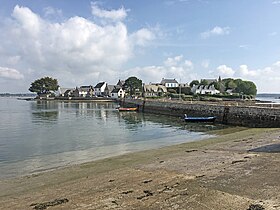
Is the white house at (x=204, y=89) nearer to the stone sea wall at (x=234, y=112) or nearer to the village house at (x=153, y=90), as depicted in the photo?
the village house at (x=153, y=90)

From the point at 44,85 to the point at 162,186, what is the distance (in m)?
159

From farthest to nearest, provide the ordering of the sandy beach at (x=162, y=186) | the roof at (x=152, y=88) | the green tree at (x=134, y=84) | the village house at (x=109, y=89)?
1. the village house at (x=109, y=89)
2. the roof at (x=152, y=88)
3. the green tree at (x=134, y=84)
4. the sandy beach at (x=162, y=186)

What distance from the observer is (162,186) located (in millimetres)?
8672

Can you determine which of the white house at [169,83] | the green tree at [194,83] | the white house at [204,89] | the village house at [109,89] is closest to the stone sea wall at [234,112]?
the white house at [204,89]

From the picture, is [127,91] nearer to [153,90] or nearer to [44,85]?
[153,90]

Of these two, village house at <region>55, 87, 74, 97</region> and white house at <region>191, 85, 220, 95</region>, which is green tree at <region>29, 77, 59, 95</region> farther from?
white house at <region>191, 85, 220, 95</region>

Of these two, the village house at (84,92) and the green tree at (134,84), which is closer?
the green tree at (134,84)

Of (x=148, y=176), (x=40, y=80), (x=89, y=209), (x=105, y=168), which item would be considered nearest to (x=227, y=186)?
(x=148, y=176)

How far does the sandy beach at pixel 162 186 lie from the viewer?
7.12 m

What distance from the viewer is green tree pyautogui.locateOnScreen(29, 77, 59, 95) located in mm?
157375

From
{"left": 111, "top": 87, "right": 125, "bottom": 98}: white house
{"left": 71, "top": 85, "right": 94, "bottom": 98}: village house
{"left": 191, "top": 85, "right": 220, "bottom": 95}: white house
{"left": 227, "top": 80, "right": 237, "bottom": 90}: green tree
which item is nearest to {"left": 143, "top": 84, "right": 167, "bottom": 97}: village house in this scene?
{"left": 111, "top": 87, "right": 125, "bottom": 98}: white house

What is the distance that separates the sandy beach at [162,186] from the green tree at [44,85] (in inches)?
6042

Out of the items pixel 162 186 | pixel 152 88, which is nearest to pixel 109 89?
pixel 152 88

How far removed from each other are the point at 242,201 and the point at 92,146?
1513 centimetres
